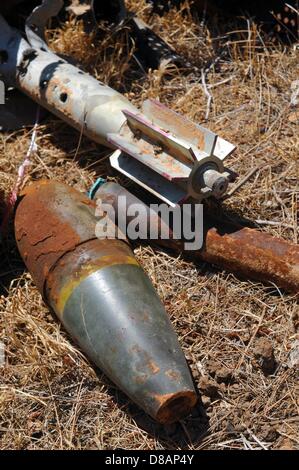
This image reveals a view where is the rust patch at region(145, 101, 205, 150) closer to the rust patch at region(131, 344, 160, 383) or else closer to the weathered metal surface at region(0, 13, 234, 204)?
the weathered metal surface at region(0, 13, 234, 204)

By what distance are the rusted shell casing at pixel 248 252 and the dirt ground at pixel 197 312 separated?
0.06 meters

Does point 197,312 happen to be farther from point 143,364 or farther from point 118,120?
point 118,120

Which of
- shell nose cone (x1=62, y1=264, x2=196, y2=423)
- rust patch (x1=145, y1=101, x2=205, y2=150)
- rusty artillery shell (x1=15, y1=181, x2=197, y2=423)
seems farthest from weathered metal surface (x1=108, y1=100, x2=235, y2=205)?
shell nose cone (x1=62, y1=264, x2=196, y2=423)

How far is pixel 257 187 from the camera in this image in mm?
3510

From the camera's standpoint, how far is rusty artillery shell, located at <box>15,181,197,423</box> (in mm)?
2553

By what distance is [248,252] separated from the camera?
3059 mm

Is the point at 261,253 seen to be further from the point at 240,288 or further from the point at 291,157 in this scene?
the point at 291,157

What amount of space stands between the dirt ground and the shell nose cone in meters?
0.16

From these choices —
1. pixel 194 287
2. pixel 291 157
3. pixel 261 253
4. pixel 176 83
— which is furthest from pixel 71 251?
pixel 176 83

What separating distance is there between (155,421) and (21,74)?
2.11m

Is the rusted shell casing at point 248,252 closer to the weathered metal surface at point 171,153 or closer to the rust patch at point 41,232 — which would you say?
the weathered metal surface at point 171,153

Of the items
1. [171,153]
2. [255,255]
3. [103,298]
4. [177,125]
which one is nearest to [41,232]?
[103,298]

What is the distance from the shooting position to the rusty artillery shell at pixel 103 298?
255 cm

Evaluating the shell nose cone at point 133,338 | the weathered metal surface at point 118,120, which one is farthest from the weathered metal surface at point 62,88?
the shell nose cone at point 133,338
